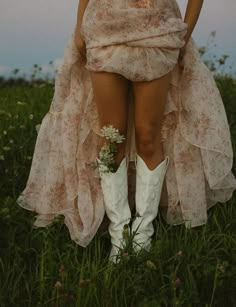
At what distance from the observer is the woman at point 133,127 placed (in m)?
3.40

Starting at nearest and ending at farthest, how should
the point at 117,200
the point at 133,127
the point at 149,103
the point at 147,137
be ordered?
1. the point at 149,103
2. the point at 147,137
3. the point at 117,200
4. the point at 133,127

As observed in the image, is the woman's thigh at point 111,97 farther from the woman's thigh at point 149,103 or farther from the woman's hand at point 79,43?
the woman's hand at point 79,43

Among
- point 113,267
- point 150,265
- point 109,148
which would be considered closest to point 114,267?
point 113,267

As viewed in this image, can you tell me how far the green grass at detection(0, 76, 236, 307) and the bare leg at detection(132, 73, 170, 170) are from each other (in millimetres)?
408

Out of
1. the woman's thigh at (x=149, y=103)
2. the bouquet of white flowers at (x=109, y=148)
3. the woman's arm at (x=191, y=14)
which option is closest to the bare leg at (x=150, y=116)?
the woman's thigh at (x=149, y=103)

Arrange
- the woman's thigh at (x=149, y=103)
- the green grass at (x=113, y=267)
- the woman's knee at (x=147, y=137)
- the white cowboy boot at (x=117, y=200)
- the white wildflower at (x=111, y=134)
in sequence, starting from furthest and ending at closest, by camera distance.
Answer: the white cowboy boot at (x=117, y=200) < the woman's knee at (x=147, y=137) < the woman's thigh at (x=149, y=103) < the white wildflower at (x=111, y=134) < the green grass at (x=113, y=267)

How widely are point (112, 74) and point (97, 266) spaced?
901 mm

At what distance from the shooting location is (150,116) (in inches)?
139

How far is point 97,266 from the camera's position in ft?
11.3

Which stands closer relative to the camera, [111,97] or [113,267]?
[113,267]

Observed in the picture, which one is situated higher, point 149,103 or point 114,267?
point 149,103

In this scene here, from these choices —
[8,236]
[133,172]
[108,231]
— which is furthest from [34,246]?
[133,172]

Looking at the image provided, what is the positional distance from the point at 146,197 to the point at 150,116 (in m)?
0.43

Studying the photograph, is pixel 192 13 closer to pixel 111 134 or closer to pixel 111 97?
pixel 111 97
